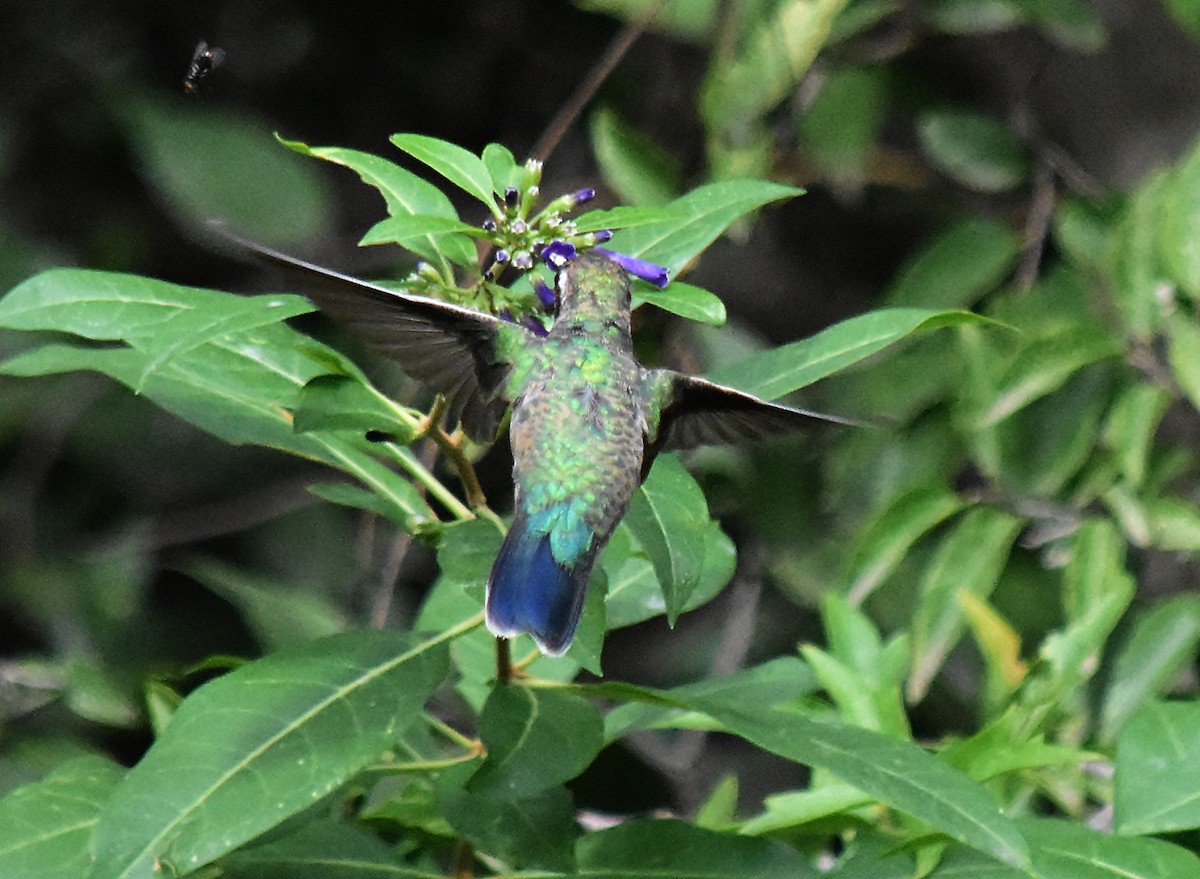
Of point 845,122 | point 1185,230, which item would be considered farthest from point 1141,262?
point 845,122

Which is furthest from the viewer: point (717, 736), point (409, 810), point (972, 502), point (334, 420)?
point (717, 736)

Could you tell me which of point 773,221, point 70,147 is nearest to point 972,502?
point 773,221

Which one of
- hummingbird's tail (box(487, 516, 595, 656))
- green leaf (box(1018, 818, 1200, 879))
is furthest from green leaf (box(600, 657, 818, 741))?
green leaf (box(1018, 818, 1200, 879))

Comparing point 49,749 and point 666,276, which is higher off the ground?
point 666,276

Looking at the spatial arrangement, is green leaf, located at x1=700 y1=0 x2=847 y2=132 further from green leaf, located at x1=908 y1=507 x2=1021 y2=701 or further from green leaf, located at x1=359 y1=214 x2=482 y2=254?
green leaf, located at x1=359 y1=214 x2=482 y2=254

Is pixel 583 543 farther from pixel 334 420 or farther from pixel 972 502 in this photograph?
pixel 972 502

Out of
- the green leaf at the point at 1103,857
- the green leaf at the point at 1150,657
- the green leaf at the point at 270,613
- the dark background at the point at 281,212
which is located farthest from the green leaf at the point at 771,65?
the green leaf at the point at 1103,857

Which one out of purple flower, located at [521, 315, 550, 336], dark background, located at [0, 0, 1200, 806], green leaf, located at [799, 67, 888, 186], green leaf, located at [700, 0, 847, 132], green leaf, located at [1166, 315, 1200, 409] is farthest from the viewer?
dark background, located at [0, 0, 1200, 806]
